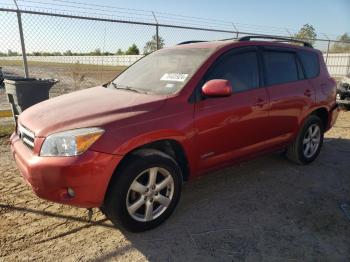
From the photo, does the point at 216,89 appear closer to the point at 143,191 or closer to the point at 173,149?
the point at 173,149

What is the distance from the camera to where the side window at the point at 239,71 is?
3826 millimetres

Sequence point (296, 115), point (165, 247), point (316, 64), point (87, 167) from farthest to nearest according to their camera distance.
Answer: point (316, 64) < point (296, 115) < point (165, 247) < point (87, 167)

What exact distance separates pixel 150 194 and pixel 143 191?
97mm

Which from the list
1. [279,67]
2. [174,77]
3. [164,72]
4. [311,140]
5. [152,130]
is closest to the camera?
[152,130]

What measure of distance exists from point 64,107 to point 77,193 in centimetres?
103

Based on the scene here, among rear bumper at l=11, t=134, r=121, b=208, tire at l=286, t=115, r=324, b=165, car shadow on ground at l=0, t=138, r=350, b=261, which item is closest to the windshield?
rear bumper at l=11, t=134, r=121, b=208

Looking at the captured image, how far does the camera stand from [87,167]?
9.18ft

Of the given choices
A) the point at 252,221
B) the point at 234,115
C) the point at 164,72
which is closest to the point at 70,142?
the point at 164,72

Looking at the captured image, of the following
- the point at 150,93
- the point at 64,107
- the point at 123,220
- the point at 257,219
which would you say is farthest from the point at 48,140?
the point at 257,219

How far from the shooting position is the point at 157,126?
317 centimetres

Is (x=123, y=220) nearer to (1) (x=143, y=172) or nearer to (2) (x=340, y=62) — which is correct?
(1) (x=143, y=172)

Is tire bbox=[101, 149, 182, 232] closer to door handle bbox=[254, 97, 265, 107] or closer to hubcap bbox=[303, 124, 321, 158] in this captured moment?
door handle bbox=[254, 97, 265, 107]

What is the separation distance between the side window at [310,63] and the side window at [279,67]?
23cm

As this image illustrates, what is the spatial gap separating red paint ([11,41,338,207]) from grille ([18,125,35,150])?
0.05 meters
